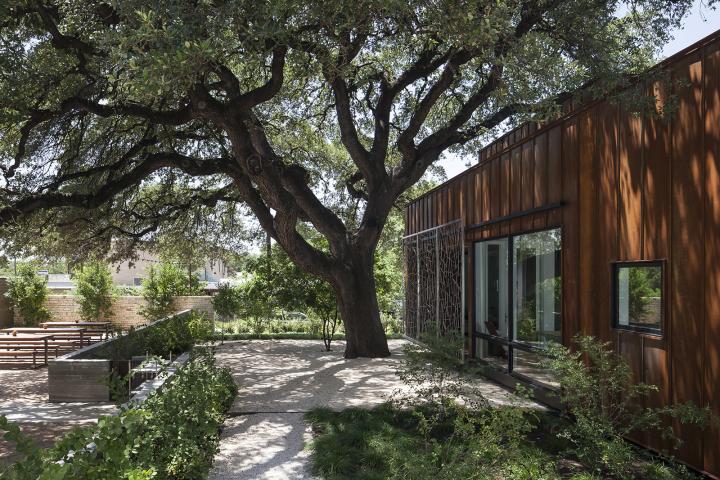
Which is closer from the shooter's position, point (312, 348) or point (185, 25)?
point (185, 25)

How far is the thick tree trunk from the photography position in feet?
41.9

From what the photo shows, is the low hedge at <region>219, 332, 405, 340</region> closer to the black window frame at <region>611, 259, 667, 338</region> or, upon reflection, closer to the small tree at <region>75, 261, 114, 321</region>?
the small tree at <region>75, 261, 114, 321</region>

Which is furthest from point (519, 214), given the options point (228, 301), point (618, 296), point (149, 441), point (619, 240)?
point (228, 301)

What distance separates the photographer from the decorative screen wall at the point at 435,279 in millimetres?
12250

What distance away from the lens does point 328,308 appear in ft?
51.6

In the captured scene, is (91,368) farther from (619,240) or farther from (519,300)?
(619,240)

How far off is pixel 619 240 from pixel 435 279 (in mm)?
7330

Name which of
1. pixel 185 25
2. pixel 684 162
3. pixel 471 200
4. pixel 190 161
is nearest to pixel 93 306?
pixel 190 161

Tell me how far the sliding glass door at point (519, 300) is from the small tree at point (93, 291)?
17.0 meters

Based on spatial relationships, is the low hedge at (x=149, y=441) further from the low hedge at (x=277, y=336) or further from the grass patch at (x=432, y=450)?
the low hedge at (x=277, y=336)

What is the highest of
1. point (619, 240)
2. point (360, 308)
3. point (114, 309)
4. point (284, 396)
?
point (619, 240)

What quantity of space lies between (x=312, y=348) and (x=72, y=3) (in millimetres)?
10148

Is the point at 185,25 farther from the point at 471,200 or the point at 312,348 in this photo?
the point at 312,348

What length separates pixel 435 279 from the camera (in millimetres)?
13750
